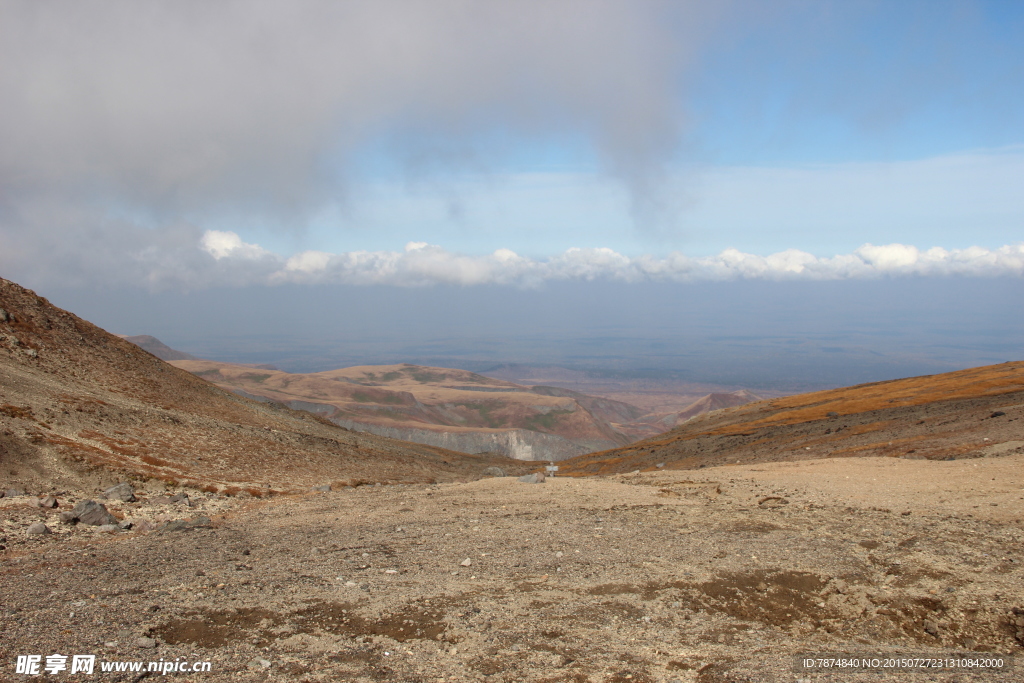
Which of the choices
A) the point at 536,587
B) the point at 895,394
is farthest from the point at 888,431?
the point at 536,587

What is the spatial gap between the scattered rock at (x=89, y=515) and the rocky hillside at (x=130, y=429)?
142 inches

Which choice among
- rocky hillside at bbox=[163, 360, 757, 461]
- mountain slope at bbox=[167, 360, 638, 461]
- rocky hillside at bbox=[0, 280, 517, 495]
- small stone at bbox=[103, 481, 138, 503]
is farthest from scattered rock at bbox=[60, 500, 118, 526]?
rocky hillside at bbox=[163, 360, 757, 461]

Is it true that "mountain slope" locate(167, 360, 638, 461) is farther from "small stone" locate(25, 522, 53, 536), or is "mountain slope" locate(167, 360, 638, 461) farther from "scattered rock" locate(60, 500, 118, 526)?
"small stone" locate(25, 522, 53, 536)

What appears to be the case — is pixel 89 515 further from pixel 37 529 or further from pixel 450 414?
pixel 450 414

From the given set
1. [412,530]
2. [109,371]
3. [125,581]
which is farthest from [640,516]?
[109,371]

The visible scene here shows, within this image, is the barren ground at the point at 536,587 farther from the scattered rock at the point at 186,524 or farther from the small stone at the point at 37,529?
the scattered rock at the point at 186,524

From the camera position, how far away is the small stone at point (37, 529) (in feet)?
42.2

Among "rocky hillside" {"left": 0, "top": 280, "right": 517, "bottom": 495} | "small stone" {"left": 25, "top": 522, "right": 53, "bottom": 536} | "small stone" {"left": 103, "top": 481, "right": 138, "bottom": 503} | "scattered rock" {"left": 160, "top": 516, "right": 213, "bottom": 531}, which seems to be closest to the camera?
"small stone" {"left": 25, "top": 522, "right": 53, "bottom": 536}

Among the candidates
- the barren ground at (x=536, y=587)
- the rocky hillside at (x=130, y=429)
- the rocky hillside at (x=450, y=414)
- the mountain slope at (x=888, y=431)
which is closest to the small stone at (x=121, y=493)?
the barren ground at (x=536, y=587)

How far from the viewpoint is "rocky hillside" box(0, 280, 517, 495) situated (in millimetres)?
19172

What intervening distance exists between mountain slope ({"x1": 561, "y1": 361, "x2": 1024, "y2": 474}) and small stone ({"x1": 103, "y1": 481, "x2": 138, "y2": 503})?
27102 millimetres

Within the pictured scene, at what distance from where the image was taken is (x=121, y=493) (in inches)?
651

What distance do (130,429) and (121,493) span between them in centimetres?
933

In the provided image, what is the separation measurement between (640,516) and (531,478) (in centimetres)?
600
